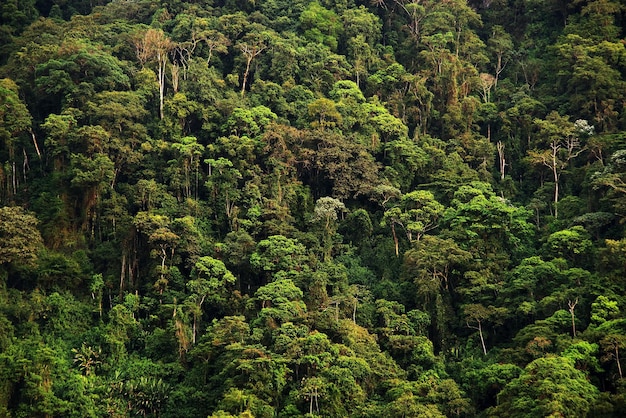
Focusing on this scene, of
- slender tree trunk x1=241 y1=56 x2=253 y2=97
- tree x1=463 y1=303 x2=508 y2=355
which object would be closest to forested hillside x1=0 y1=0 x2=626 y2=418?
tree x1=463 y1=303 x2=508 y2=355

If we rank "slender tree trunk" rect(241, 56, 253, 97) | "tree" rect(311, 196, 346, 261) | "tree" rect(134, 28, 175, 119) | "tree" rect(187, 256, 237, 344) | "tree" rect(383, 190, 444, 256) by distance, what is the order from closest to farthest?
1. "tree" rect(187, 256, 237, 344)
2. "tree" rect(311, 196, 346, 261)
3. "tree" rect(383, 190, 444, 256)
4. "tree" rect(134, 28, 175, 119)
5. "slender tree trunk" rect(241, 56, 253, 97)

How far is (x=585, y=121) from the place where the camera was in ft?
111

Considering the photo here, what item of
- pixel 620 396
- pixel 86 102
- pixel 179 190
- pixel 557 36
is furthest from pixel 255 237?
pixel 557 36

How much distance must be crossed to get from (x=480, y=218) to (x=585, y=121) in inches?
263

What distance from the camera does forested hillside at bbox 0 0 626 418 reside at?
25.1m

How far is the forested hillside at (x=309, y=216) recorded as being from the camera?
82.5 feet

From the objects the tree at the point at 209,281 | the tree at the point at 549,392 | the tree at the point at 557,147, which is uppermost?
the tree at the point at 557,147

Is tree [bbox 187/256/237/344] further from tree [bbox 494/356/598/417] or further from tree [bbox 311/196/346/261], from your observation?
tree [bbox 494/356/598/417]

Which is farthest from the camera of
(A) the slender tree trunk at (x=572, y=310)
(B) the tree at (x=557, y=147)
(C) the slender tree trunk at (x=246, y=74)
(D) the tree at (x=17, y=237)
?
(C) the slender tree trunk at (x=246, y=74)

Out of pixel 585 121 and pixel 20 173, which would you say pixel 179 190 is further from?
pixel 585 121

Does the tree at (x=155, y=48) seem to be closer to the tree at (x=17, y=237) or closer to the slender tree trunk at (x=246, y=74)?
the slender tree trunk at (x=246, y=74)

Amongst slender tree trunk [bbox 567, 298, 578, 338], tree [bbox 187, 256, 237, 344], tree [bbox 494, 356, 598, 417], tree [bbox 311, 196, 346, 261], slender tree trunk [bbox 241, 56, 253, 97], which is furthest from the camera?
slender tree trunk [bbox 241, 56, 253, 97]

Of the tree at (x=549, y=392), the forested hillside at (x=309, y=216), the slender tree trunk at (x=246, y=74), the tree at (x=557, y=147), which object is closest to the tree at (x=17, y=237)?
the forested hillside at (x=309, y=216)

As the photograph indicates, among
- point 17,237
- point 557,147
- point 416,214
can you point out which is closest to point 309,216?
point 416,214
